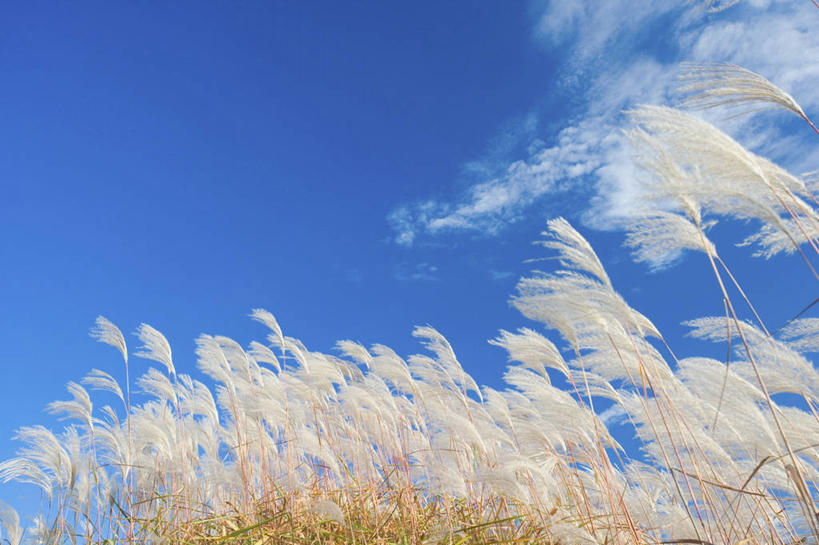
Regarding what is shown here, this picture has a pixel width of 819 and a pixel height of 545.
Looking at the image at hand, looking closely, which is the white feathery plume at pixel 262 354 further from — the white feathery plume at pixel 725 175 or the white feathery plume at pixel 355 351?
the white feathery plume at pixel 725 175

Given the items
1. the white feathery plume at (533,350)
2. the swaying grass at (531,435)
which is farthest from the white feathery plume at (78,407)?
the white feathery plume at (533,350)

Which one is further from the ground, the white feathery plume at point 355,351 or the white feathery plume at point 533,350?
the white feathery plume at point 355,351

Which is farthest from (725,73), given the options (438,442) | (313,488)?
(313,488)

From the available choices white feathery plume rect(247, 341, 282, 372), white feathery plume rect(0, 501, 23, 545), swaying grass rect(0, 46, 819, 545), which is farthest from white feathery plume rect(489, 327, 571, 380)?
white feathery plume rect(0, 501, 23, 545)

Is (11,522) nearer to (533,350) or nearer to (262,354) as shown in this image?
(262,354)

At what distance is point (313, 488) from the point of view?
4.23m

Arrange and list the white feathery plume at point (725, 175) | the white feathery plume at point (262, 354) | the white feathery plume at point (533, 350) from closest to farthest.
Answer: the white feathery plume at point (725, 175)
the white feathery plume at point (533, 350)
the white feathery plume at point (262, 354)

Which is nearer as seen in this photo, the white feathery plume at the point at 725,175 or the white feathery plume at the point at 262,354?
the white feathery plume at the point at 725,175

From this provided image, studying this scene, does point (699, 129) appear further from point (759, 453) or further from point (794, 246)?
point (759, 453)

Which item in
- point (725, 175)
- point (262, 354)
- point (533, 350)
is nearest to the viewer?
point (725, 175)

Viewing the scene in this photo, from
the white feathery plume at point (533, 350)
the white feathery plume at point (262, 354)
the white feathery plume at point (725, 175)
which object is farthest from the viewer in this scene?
the white feathery plume at point (262, 354)

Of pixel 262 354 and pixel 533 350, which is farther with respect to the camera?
pixel 262 354

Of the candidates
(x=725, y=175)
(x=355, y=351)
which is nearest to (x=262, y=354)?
(x=355, y=351)

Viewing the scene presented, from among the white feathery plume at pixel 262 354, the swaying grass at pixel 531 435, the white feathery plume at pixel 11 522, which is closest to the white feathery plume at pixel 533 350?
the swaying grass at pixel 531 435
